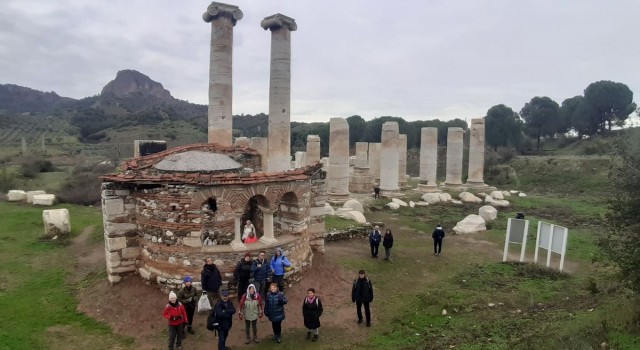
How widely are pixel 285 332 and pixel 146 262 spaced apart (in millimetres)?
4099

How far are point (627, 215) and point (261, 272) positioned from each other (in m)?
7.41

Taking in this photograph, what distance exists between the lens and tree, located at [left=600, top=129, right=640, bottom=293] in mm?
7464

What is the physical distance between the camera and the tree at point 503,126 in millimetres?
53094

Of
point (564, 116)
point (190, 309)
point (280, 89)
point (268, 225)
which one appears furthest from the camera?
point (564, 116)

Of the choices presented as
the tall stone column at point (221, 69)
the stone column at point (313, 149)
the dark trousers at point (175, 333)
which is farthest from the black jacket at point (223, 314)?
the stone column at point (313, 149)

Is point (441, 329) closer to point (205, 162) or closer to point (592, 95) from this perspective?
point (205, 162)

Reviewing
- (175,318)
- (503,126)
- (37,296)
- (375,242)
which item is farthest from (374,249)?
(503,126)

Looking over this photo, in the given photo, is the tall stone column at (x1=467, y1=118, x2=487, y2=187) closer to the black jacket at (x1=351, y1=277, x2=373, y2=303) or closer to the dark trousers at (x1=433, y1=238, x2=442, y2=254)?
the dark trousers at (x1=433, y1=238, x2=442, y2=254)

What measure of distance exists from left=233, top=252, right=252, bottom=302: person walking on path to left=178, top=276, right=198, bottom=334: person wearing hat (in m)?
1.13

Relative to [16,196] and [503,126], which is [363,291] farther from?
[503,126]

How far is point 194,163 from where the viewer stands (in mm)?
12008

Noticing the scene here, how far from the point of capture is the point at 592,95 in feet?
163

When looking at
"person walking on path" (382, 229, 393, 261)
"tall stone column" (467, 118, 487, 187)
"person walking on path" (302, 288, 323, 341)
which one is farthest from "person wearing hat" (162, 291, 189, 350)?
"tall stone column" (467, 118, 487, 187)

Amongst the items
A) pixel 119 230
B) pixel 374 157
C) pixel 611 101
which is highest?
pixel 611 101
